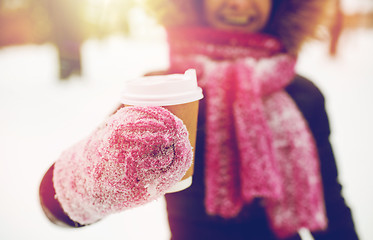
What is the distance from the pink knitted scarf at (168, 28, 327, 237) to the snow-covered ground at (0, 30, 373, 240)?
130mm

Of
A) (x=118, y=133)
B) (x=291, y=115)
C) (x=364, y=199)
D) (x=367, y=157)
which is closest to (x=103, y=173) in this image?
(x=118, y=133)

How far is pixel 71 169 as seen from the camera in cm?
33

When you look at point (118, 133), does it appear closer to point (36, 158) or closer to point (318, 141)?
point (318, 141)

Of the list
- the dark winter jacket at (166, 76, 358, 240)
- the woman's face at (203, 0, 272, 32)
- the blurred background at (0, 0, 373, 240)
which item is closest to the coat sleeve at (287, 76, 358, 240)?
the dark winter jacket at (166, 76, 358, 240)

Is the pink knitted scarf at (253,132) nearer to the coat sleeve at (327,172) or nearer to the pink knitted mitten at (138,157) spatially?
the coat sleeve at (327,172)

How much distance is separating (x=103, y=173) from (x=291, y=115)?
0.52 meters

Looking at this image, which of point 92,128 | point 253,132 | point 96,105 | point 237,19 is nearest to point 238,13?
point 237,19

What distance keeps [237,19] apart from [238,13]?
0.5 inches

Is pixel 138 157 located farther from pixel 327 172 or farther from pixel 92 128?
pixel 327 172

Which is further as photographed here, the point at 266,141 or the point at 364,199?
the point at 364,199

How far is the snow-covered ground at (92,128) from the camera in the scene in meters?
0.76

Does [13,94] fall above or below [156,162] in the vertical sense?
below

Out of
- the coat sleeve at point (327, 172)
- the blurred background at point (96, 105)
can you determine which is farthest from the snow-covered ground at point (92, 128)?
the coat sleeve at point (327, 172)

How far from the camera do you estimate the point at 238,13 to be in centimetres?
64
